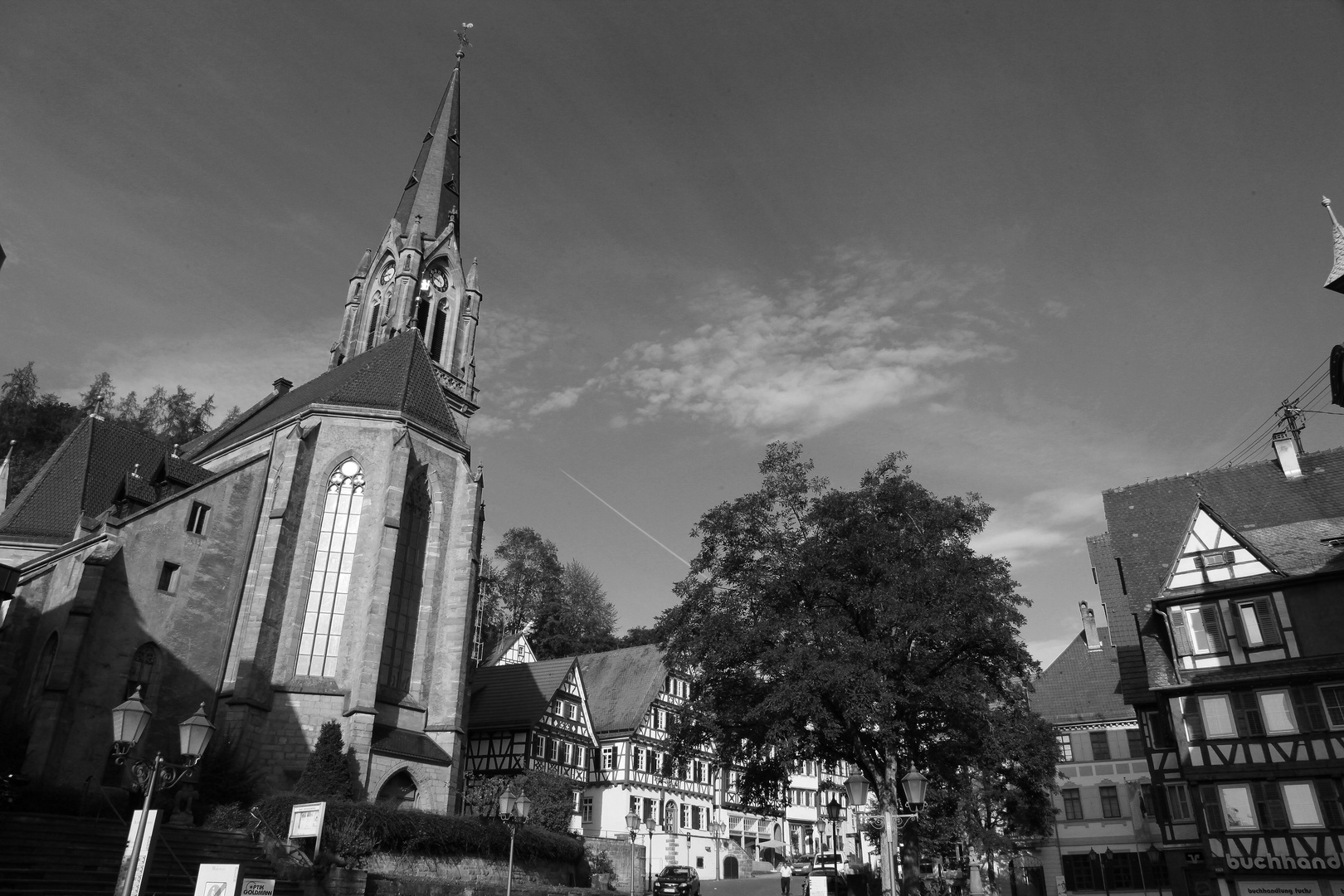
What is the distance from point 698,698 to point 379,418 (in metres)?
14.2

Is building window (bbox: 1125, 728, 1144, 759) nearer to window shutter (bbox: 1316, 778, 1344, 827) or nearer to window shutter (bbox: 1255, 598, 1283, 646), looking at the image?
window shutter (bbox: 1255, 598, 1283, 646)

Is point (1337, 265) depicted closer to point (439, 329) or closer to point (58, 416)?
point (439, 329)

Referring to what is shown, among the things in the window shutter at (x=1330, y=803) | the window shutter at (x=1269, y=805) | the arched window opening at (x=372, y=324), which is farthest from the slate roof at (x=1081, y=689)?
the arched window opening at (x=372, y=324)

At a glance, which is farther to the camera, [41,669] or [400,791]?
[41,669]

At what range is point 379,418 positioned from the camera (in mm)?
30375

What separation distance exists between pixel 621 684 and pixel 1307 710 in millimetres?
32350

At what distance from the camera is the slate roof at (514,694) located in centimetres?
3922

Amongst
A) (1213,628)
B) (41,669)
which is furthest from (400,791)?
(1213,628)

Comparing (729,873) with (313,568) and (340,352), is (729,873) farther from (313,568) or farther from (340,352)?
(340,352)

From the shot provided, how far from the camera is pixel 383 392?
1251 inches

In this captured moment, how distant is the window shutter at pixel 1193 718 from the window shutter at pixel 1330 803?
2.72 metres

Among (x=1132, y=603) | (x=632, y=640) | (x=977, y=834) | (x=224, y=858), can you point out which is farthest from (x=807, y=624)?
(x=632, y=640)

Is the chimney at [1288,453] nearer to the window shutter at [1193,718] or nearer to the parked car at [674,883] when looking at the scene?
the window shutter at [1193,718]

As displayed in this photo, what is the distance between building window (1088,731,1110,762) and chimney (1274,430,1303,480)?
11.9 metres
